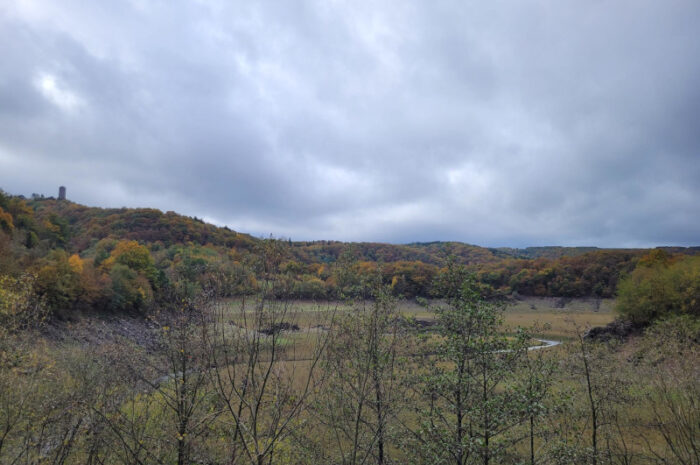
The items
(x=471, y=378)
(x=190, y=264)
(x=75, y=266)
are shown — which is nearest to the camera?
(x=471, y=378)

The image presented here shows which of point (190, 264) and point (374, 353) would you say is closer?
point (374, 353)

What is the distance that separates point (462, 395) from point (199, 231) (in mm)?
97624

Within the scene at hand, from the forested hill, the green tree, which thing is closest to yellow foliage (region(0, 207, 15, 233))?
the forested hill

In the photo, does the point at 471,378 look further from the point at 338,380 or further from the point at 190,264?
the point at 190,264

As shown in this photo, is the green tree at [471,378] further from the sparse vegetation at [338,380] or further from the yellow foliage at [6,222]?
the yellow foliage at [6,222]

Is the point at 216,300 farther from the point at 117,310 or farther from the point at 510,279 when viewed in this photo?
the point at 510,279

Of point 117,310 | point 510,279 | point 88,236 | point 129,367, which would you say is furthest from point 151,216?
point 129,367

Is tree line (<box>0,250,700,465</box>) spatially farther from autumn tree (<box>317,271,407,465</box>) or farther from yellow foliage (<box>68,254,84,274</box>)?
yellow foliage (<box>68,254,84,274</box>)

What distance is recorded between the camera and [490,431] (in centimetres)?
877

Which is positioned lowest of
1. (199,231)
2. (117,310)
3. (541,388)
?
(117,310)

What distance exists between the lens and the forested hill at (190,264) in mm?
9141

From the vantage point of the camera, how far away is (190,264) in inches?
485

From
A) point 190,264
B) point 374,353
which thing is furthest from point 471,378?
point 190,264

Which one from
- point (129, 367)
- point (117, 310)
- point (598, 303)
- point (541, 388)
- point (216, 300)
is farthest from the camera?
point (598, 303)
